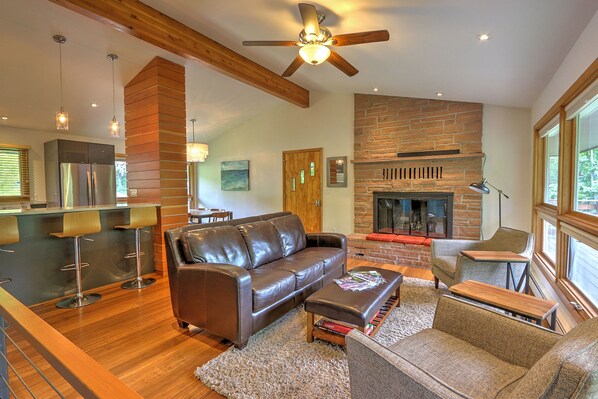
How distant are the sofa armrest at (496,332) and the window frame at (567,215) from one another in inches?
38.3

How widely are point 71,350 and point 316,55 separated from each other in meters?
2.48

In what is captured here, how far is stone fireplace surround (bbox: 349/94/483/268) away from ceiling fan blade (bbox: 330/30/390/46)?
274 centimetres

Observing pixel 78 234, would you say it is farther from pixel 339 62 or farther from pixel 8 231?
pixel 339 62

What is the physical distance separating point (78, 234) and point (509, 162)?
5.53 m

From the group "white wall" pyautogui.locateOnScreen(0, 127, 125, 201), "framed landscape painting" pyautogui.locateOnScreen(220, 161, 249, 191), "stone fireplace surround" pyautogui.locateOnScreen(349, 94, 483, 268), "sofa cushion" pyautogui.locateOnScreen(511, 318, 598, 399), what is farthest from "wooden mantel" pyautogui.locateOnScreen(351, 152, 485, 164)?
"white wall" pyautogui.locateOnScreen(0, 127, 125, 201)

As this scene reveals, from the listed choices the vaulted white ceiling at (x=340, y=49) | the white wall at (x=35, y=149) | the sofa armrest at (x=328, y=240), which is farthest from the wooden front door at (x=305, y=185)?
the white wall at (x=35, y=149)

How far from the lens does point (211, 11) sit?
113 inches

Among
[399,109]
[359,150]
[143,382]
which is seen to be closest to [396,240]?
[359,150]

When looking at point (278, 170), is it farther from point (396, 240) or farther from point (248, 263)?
point (248, 263)

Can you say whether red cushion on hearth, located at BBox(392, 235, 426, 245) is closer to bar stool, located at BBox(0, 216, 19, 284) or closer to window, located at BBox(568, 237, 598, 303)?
window, located at BBox(568, 237, 598, 303)

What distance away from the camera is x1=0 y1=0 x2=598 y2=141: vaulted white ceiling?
6.98ft

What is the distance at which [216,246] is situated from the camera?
105 inches

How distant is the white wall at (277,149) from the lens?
220 inches

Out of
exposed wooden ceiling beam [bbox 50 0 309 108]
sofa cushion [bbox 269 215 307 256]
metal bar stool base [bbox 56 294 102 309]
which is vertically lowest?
metal bar stool base [bbox 56 294 102 309]
